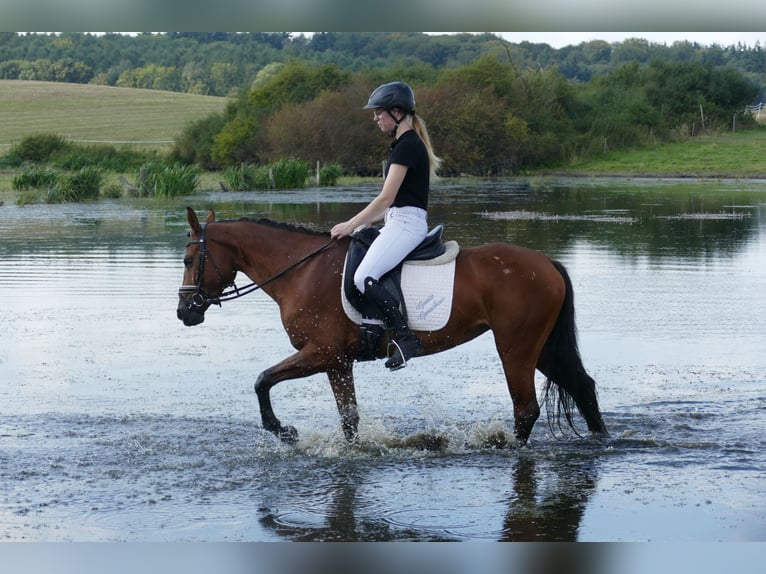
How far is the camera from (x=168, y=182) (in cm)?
3466

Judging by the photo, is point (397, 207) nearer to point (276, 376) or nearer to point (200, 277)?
point (276, 376)

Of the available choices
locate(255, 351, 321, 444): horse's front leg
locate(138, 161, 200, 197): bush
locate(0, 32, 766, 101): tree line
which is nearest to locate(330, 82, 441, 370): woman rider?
locate(255, 351, 321, 444): horse's front leg

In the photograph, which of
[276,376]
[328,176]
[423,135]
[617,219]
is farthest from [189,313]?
[328,176]

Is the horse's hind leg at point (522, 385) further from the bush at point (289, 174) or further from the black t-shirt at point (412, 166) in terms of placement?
the bush at point (289, 174)

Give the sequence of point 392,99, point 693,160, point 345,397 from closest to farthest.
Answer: point 392,99, point 345,397, point 693,160

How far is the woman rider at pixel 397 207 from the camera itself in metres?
6.41

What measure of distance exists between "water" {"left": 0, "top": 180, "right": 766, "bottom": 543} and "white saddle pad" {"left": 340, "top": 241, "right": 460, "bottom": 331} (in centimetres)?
85

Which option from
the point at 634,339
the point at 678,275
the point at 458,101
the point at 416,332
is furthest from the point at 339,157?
the point at 416,332

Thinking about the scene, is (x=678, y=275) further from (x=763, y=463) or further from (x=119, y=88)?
(x=119, y=88)

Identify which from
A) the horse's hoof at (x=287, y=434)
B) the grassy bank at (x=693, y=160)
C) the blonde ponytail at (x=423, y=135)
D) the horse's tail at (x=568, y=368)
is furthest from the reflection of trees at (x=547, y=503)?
the grassy bank at (x=693, y=160)

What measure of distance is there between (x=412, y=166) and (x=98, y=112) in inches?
2595

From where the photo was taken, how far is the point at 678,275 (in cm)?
1586

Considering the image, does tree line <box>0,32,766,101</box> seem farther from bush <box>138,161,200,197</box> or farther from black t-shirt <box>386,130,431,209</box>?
black t-shirt <box>386,130,431,209</box>

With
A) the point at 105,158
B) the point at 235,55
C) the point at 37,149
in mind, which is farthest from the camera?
the point at 235,55
